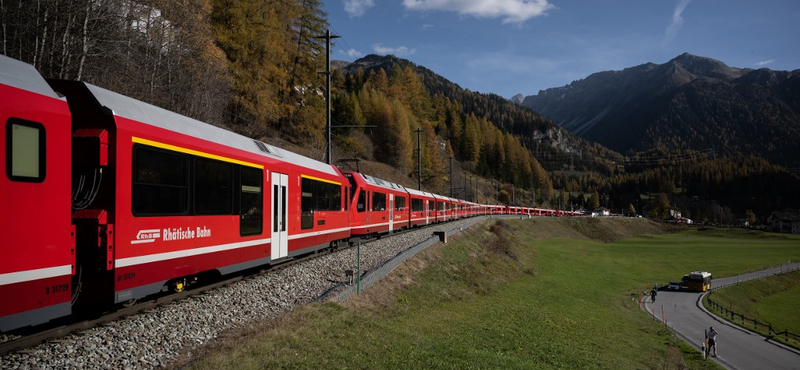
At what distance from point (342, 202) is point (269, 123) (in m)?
36.5

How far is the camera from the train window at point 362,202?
23859mm

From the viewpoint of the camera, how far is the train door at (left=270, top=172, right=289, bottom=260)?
13883mm

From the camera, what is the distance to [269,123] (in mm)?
54812

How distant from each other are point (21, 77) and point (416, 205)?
33.1 metres

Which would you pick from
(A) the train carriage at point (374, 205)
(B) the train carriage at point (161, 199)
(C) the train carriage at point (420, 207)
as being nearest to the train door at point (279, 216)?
(B) the train carriage at point (161, 199)

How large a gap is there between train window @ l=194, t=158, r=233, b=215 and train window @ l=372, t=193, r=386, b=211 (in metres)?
15.3

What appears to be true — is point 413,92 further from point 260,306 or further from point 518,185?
point 260,306

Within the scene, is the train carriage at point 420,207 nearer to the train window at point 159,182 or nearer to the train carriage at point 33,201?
the train window at point 159,182

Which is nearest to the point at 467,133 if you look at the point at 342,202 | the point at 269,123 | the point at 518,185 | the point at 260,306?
the point at 518,185

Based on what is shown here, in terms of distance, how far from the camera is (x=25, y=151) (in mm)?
6219

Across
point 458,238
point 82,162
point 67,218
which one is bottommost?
point 458,238

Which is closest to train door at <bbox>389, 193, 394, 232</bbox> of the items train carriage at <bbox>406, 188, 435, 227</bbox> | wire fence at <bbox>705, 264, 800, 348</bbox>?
train carriage at <bbox>406, 188, 435, 227</bbox>

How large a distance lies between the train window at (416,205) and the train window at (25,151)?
103ft

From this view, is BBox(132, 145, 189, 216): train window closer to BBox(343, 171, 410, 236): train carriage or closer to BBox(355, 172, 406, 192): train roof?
BBox(343, 171, 410, 236): train carriage
